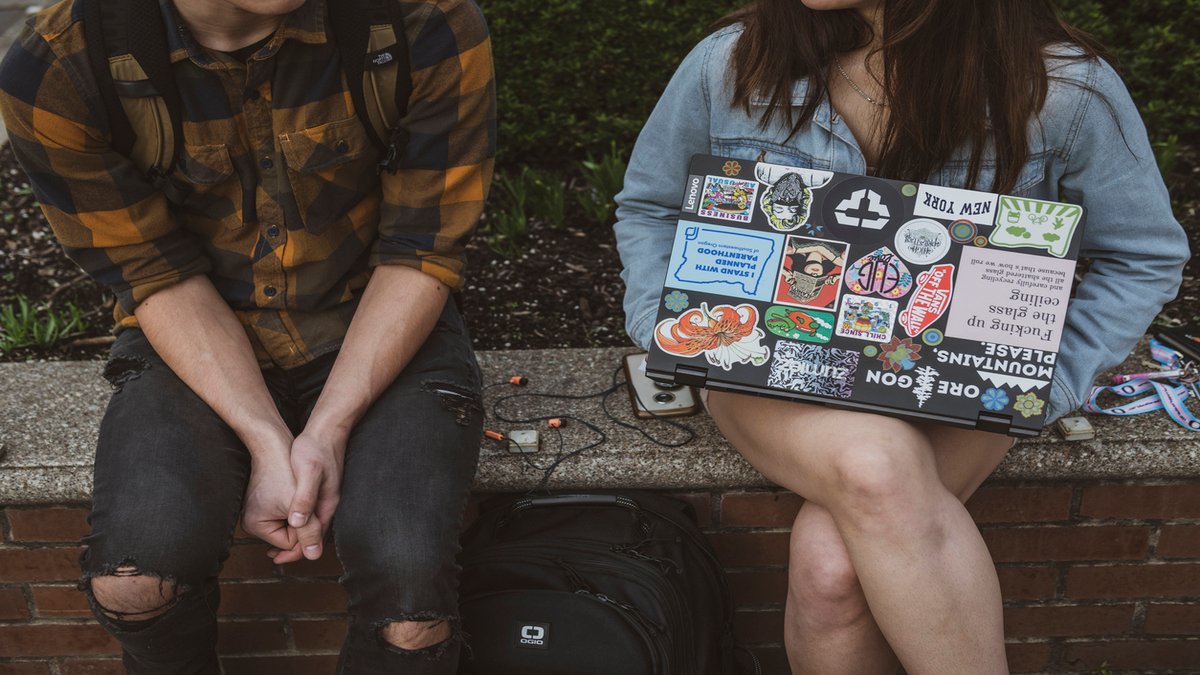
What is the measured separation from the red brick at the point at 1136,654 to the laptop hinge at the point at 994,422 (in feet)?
2.98

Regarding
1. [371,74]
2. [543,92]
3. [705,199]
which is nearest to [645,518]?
[705,199]


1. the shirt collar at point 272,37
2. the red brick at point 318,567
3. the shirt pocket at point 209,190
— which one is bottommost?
the red brick at point 318,567

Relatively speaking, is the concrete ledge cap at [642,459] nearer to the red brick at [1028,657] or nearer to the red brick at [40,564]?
the red brick at [40,564]

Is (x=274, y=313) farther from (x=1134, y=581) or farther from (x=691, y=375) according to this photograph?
(x=1134, y=581)

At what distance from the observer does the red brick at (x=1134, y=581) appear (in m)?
2.37

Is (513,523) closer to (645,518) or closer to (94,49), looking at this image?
(645,518)

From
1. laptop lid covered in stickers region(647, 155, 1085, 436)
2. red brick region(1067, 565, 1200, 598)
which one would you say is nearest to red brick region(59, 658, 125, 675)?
laptop lid covered in stickers region(647, 155, 1085, 436)

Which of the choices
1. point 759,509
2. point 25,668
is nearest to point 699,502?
point 759,509

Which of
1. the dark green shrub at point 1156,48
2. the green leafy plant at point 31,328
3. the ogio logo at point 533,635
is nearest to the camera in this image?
the ogio logo at point 533,635

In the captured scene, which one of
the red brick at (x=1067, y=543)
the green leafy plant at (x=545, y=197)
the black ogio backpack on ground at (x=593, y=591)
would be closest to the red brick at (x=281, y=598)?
the black ogio backpack on ground at (x=593, y=591)

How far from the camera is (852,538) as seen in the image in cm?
185

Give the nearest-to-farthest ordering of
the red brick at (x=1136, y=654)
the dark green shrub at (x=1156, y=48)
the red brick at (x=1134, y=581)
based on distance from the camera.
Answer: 1. the red brick at (x=1134, y=581)
2. the red brick at (x=1136, y=654)
3. the dark green shrub at (x=1156, y=48)

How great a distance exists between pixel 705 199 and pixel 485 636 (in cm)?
90

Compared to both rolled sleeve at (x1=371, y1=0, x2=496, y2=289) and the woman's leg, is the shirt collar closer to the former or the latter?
rolled sleeve at (x1=371, y1=0, x2=496, y2=289)
